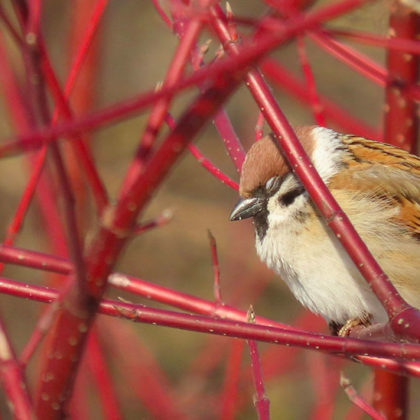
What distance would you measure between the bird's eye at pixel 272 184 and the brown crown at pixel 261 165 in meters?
0.02

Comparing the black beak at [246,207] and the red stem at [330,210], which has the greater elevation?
the black beak at [246,207]

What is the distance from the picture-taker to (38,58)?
128cm

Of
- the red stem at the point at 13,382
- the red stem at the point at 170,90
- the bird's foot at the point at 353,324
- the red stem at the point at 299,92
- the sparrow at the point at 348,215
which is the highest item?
the red stem at the point at 299,92

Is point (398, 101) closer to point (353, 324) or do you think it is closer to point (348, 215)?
point (348, 215)

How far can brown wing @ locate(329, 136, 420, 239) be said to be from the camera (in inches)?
116

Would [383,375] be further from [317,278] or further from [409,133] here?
[409,133]

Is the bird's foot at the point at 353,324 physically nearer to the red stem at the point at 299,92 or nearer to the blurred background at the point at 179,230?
the red stem at the point at 299,92

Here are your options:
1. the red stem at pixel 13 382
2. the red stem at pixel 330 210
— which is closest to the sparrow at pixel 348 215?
the red stem at pixel 330 210

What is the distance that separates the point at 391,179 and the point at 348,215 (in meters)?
0.22

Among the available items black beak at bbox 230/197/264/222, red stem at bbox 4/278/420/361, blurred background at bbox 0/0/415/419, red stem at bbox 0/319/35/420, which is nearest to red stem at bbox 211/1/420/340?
red stem at bbox 4/278/420/361

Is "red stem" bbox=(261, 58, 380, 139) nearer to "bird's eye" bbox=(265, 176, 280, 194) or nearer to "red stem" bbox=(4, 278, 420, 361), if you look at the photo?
"bird's eye" bbox=(265, 176, 280, 194)

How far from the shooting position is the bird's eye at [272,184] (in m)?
2.98

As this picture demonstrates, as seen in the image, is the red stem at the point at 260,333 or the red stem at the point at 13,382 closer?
the red stem at the point at 13,382

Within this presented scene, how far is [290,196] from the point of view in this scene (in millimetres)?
2979
